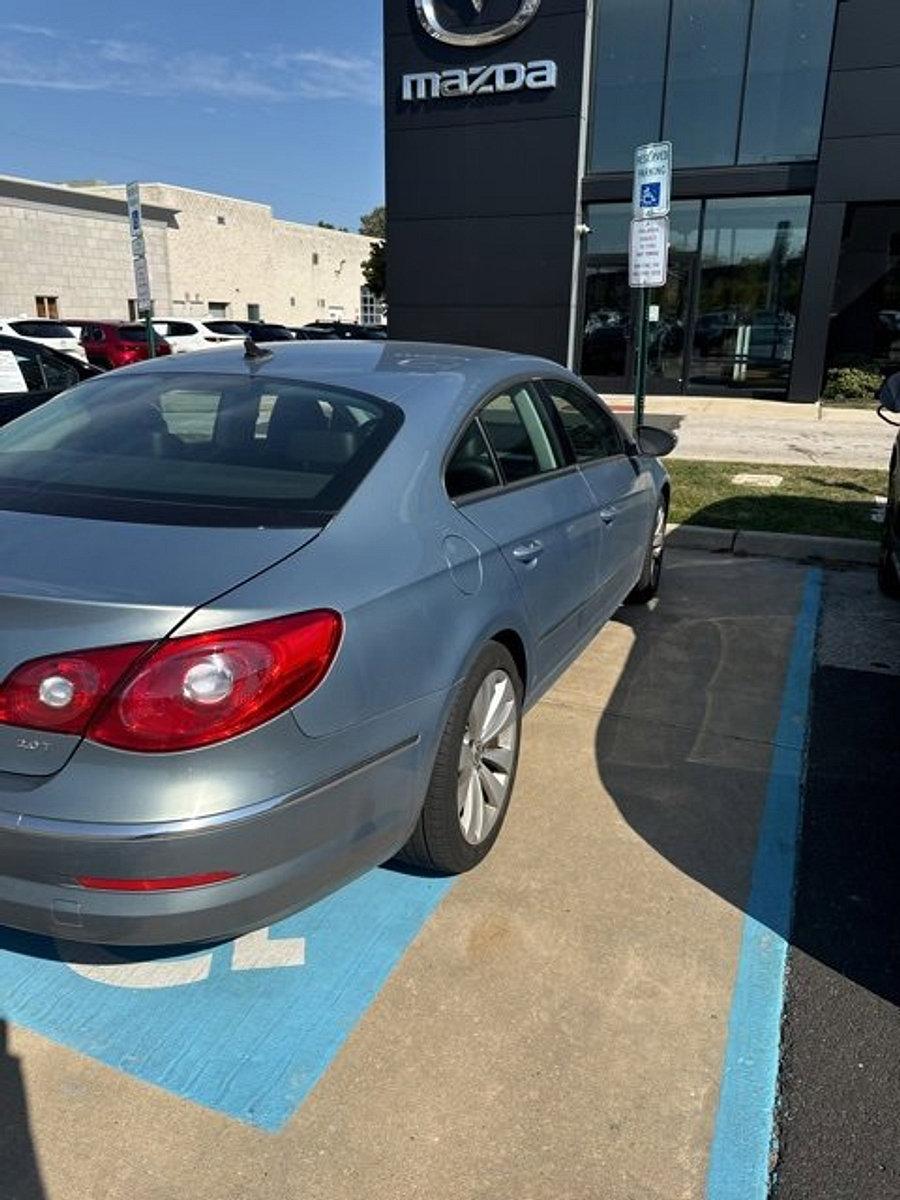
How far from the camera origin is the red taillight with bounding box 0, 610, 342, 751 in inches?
73.0

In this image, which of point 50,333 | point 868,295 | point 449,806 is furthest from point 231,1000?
point 50,333

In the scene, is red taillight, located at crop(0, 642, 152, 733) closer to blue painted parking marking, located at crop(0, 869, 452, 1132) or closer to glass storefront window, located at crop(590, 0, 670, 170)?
blue painted parking marking, located at crop(0, 869, 452, 1132)

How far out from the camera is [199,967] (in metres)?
2.54

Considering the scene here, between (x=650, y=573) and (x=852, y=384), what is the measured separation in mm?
13269

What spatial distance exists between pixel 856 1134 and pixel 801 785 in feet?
5.31

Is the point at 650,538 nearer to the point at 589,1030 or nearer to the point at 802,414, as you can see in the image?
the point at 589,1030

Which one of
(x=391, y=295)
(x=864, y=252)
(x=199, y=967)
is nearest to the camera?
(x=199, y=967)

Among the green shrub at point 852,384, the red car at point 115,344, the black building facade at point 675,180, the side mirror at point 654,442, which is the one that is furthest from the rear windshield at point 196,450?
the red car at point 115,344

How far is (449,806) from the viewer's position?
2.62 meters

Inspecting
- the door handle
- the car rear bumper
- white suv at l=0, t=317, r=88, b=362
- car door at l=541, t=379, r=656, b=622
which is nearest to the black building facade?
white suv at l=0, t=317, r=88, b=362

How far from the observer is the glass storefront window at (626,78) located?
624 inches

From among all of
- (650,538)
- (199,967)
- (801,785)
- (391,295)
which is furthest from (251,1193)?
(391,295)

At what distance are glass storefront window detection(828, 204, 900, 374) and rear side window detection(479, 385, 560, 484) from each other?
15.6m

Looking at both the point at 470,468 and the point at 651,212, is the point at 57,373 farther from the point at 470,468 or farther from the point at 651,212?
the point at 470,468
